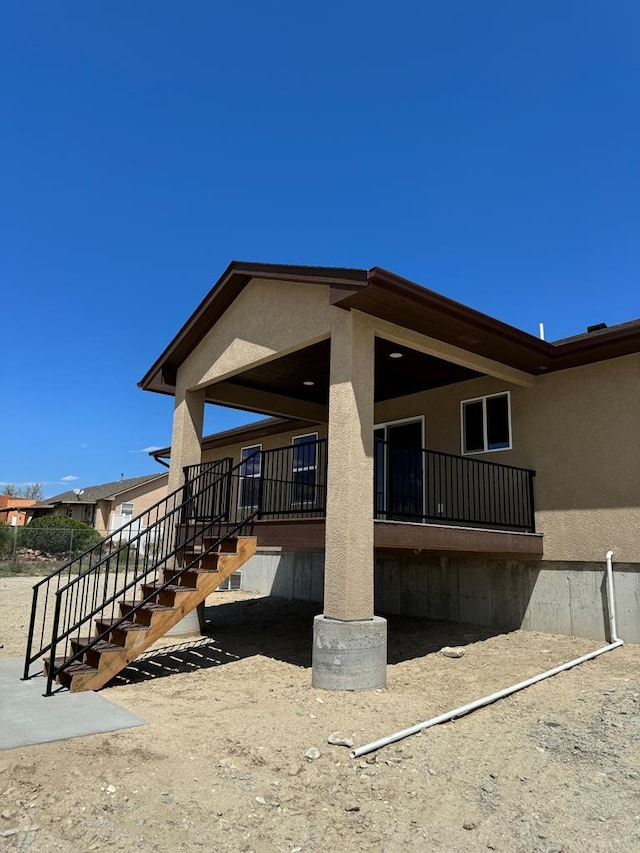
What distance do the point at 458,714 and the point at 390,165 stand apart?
12.1m

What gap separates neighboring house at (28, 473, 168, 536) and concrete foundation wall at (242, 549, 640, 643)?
27.5 meters

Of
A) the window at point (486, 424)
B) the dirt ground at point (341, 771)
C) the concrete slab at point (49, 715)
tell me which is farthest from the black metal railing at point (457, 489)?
the concrete slab at point (49, 715)

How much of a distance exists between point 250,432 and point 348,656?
10814 mm

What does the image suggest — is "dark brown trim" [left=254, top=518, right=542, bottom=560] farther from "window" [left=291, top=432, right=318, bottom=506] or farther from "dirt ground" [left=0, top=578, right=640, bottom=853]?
"window" [left=291, top=432, right=318, bottom=506]

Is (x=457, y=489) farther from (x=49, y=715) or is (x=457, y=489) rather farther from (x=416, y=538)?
(x=49, y=715)

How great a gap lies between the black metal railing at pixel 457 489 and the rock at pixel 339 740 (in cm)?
439

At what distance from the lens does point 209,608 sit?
14234 mm

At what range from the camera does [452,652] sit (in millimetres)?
8430

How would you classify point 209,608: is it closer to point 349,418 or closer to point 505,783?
point 349,418

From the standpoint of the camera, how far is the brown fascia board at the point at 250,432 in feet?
50.1

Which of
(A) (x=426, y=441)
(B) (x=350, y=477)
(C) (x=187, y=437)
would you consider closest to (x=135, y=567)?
(C) (x=187, y=437)

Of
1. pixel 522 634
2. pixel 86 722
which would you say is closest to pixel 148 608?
pixel 86 722

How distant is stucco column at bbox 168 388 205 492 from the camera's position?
1106 cm

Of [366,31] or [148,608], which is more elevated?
[366,31]
